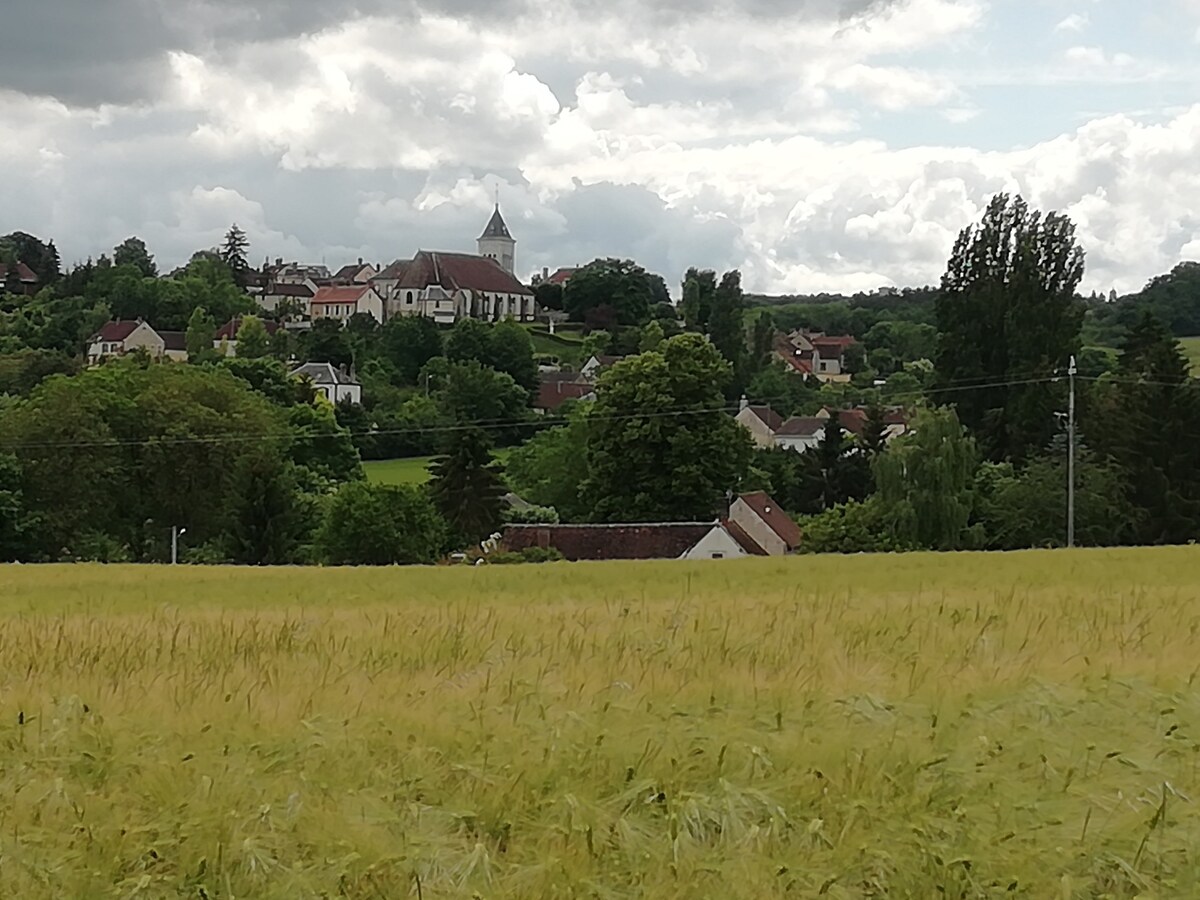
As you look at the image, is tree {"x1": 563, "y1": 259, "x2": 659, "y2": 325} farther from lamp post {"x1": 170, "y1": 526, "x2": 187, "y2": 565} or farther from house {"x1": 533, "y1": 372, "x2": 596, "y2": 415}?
lamp post {"x1": 170, "y1": 526, "x2": 187, "y2": 565}

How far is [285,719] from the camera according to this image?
8.13m

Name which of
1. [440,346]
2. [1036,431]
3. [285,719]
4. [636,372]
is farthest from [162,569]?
[440,346]

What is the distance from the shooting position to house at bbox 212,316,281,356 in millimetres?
162000

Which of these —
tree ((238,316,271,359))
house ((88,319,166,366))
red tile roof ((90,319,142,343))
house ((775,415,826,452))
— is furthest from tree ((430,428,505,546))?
red tile roof ((90,319,142,343))

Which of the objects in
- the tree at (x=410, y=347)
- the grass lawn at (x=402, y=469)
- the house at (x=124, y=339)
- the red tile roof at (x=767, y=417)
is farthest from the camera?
the house at (x=124, y=339)

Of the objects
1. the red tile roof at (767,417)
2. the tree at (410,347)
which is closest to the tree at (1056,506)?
the red tile roof at (767,417)

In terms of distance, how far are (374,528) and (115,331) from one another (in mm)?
103909

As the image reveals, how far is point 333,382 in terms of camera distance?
13500cm

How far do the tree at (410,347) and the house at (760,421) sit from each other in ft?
113

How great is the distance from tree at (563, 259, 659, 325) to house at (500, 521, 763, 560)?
4305 inches

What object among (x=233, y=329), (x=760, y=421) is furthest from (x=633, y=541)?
(x=233, y=329)

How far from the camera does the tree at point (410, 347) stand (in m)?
147

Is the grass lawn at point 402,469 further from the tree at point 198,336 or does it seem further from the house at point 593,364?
the tree at point 198,336

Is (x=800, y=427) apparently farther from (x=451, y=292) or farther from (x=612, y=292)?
(x=451, y=292)
